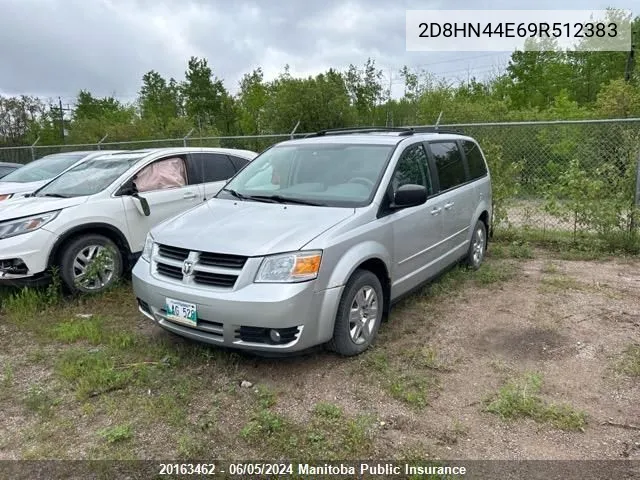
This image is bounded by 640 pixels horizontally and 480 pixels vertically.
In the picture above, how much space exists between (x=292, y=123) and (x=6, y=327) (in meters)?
16.7

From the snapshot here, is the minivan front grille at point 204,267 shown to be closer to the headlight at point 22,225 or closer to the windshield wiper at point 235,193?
the windshield wiper at point 235,193

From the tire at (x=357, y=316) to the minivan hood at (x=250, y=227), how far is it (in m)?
0.50

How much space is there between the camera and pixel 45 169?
8.47 meters

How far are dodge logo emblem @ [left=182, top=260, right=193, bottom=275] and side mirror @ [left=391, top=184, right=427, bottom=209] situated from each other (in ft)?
5.64

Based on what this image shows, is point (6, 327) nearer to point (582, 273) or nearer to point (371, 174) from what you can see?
point (371, 174)

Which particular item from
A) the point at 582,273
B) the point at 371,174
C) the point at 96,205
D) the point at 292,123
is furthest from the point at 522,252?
the point at 292,123

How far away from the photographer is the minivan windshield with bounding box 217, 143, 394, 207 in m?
3.93

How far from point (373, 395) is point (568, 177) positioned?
511 centimetres

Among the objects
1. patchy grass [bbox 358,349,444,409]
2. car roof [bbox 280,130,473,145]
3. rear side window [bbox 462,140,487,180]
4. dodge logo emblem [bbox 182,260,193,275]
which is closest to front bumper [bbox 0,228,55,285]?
dodge logo emblem [bbox 182,260,193,275]

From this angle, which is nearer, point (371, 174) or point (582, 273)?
point (371, 174)

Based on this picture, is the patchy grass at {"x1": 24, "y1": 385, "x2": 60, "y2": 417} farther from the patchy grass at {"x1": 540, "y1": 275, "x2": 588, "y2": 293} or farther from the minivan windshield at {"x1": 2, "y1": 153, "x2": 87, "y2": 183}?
the minivan windshield at {"x1": 2, "y1": 153, "x2": 87, "y2": 183}

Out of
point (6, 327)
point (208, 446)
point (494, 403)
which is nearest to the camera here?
point (208, 446)

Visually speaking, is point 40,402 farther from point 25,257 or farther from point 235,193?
point 235,193

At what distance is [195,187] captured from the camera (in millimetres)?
6141
